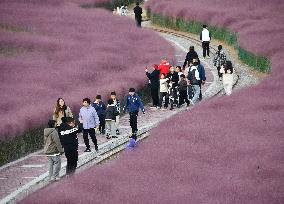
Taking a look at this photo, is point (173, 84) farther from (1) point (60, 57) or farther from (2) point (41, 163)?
(1) point (60, 57)

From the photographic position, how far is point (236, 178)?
611 inches

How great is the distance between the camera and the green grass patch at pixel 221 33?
3328cm

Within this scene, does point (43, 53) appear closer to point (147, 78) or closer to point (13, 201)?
point (147, 78)

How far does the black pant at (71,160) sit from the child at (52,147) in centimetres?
24

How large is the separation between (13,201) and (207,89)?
13.2 meters

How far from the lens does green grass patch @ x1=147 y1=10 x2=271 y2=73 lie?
33281 mm

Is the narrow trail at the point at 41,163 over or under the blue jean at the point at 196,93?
under

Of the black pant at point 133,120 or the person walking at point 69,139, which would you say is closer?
the person walking at point 69,139

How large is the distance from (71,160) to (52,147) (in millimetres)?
605

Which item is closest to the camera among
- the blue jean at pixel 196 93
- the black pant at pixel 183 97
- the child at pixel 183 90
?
the child at pixel 183 90

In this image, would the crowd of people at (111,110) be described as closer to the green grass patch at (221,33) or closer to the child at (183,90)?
the child at (183,90)

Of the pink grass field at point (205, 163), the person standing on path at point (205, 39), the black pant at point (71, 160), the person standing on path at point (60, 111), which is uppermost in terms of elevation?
the person standing on path at point (205, 39)

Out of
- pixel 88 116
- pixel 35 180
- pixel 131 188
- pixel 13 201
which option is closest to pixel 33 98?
pixel 88 116

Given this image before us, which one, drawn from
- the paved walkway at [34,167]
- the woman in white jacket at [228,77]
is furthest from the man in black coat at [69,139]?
the woman in white jacket at [228,77]
